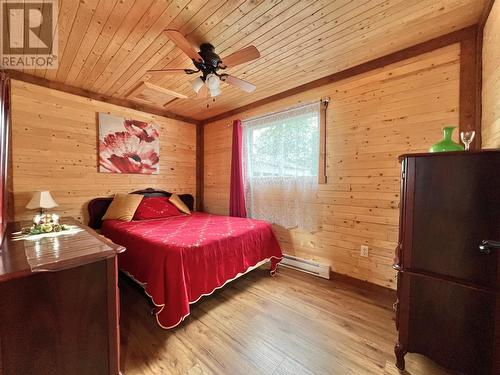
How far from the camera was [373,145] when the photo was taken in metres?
2.24

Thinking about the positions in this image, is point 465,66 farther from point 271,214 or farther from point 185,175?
point 185,175

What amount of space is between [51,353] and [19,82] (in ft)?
9.73

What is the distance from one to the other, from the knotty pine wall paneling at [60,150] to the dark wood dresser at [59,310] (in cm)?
174

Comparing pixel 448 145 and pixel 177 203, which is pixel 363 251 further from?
pixel 177 203

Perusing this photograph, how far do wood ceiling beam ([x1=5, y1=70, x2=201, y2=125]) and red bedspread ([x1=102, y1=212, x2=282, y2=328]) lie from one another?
179 cm

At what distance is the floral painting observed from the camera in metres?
3.00

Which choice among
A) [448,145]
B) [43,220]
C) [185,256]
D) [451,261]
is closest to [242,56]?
[448,145]

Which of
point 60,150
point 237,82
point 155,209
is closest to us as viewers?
point 237,82

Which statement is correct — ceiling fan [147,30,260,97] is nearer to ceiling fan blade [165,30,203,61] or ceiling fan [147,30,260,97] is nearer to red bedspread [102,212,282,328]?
ceiling fan blade [165,30,203,61]

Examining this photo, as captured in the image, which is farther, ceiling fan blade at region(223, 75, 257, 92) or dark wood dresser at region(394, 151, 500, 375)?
ceiling fan blade at region(223, 75, 257, 92)

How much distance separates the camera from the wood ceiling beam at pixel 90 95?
2.41m

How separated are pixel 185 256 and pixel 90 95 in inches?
108

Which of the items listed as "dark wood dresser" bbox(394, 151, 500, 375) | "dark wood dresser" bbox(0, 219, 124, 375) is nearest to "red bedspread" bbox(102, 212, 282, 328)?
"dark wood dresser" bbox(0, 219, 124, 375)

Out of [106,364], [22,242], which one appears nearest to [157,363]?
[106,364]
